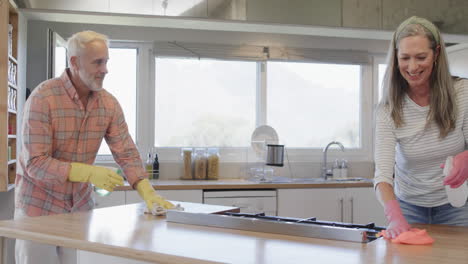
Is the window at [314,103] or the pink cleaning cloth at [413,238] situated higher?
the window at [314,103]

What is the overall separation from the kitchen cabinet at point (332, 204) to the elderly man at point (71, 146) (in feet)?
5.73

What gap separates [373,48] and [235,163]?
162cm

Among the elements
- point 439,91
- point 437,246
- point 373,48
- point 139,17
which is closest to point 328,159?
point 373,48

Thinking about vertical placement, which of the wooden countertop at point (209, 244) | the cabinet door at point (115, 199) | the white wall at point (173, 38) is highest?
the white wall at point (173, 38)

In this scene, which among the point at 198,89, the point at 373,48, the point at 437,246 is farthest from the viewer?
the point at 373,48

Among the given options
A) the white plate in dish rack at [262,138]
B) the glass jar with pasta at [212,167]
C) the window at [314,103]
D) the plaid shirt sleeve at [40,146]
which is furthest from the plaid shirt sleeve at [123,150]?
the window at [314,103]

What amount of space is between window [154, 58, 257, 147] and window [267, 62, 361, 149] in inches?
8.9

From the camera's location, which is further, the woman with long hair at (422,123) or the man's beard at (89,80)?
the man's beard at (89,80)

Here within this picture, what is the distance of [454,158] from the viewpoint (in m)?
1.62

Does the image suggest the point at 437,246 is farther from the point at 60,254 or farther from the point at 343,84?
the point at 343,84

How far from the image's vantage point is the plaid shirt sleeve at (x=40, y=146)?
6.34 feet

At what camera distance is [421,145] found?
1.75m

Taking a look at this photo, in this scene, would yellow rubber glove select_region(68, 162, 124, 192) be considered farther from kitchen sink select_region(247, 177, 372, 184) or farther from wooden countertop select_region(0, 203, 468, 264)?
kitchen sink select_region(247, 177, 372, 184)

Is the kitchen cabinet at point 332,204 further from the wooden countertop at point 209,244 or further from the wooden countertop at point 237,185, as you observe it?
the wooden countertop at point 209,244
